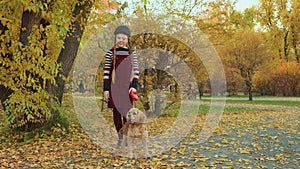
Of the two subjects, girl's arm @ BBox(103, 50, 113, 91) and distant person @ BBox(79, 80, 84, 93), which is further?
distant person @ BBox(79, 80, 84, 93)

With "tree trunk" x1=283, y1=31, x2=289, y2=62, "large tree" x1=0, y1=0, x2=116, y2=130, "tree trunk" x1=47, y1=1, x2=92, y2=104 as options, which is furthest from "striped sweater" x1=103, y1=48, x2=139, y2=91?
"tree trunk" x1=283, y1=31, x2=289, y2=62

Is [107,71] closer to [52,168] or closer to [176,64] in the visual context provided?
[52,168]

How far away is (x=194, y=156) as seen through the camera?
4352 millimetres

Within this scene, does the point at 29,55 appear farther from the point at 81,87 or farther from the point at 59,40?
the point at 81,87

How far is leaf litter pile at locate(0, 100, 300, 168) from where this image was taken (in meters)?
3.99

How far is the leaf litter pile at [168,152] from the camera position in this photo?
399cm

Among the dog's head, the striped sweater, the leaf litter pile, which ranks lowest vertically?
the leaf litter pile

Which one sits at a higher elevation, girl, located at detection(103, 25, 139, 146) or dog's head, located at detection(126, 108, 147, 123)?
girl, located at detection(103, 25, 139, 146)

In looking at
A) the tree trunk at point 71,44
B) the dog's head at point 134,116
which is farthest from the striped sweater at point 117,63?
the tree trunk at point 71,44

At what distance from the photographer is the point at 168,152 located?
15.0 feet

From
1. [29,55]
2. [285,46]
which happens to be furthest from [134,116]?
[285,46]

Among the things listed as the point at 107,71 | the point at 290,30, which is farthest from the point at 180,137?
the point at 290,30

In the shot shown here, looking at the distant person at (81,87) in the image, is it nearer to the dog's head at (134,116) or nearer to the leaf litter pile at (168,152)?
the leaf litter pile at (168,152)

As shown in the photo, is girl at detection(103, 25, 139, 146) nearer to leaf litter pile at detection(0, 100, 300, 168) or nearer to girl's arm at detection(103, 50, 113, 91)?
girl's arm at detection(103, 50, 113, 91)
